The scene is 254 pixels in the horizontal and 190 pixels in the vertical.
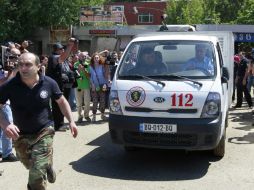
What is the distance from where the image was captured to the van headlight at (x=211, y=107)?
6949 mm

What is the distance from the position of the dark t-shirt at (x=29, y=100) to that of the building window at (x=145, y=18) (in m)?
64.7

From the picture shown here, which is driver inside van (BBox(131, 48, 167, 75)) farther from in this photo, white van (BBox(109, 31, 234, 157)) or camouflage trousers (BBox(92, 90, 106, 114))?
camouflage trousers (BBox(92, 90, 106, 114))

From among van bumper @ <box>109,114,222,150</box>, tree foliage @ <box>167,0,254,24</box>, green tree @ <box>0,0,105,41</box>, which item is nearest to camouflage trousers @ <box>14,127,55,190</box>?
van bumper @ <box>109,114,222,150</box>

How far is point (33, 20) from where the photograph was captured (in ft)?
130

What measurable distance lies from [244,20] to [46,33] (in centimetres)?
1722

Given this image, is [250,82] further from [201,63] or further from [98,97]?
[201,63]

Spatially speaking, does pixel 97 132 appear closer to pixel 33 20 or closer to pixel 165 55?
pixel 165 55

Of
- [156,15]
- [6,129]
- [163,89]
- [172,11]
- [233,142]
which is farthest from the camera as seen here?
[156,15]

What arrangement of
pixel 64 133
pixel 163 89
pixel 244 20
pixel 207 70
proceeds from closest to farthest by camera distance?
pixel 163 89 → pixel 207 70 → pixel 64 133 → pixel 244 20

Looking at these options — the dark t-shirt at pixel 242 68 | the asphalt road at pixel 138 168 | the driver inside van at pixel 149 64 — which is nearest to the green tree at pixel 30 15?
the dark t-shirt at pixel 242 68

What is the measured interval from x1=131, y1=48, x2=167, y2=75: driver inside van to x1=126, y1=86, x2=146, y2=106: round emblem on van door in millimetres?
531

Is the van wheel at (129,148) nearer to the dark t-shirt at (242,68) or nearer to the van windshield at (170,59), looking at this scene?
the van windshield at (170,59)

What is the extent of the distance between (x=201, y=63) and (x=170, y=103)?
1065 millimetres

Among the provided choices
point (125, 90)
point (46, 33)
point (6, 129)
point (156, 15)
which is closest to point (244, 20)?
point (46, 33)
